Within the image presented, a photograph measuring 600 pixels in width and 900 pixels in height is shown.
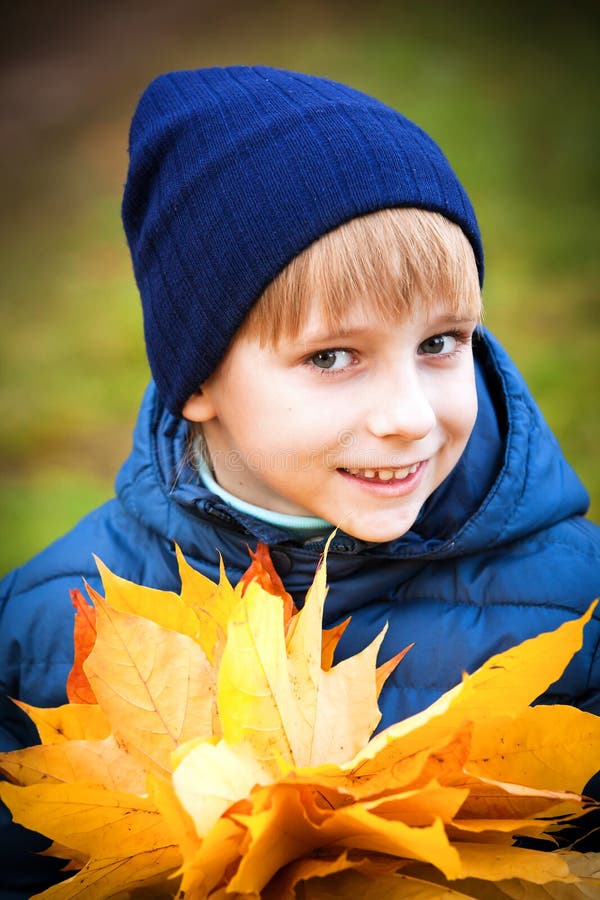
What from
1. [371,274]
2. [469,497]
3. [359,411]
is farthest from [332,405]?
[469,497]

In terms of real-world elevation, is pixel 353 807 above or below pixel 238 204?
below

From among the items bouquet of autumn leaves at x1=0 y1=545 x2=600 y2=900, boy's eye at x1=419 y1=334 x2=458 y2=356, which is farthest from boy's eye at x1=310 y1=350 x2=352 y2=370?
bouquet of autumn leaves at x1=0 y1=545 x2=600 y2=900

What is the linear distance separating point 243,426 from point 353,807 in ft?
2.05

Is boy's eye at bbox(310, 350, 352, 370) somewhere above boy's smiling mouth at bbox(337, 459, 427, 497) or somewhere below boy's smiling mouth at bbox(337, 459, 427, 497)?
above

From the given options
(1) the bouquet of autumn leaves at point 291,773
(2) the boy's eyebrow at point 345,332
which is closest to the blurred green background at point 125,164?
(2) the boy's eyebrow at point 345,332

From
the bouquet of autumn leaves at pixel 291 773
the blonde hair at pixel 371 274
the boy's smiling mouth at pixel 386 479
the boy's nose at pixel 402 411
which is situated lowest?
the bouquet of autumn leaves at pixel 291 773

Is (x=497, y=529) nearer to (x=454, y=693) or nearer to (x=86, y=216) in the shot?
(x=454, y=693)

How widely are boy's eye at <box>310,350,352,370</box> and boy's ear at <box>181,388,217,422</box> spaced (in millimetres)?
249

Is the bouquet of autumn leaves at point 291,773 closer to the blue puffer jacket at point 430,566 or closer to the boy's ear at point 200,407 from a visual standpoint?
the blue puffer jacket at point 430,566

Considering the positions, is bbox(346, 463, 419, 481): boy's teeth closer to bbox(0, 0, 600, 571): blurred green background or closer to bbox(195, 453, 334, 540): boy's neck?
bbox(195, 453, 334, 540): boy's neck

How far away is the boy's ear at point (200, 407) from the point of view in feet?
4.74

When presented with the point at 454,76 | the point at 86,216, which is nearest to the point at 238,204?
the point at 86,216

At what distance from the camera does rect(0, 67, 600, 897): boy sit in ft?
3.99

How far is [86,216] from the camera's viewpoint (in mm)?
4883
